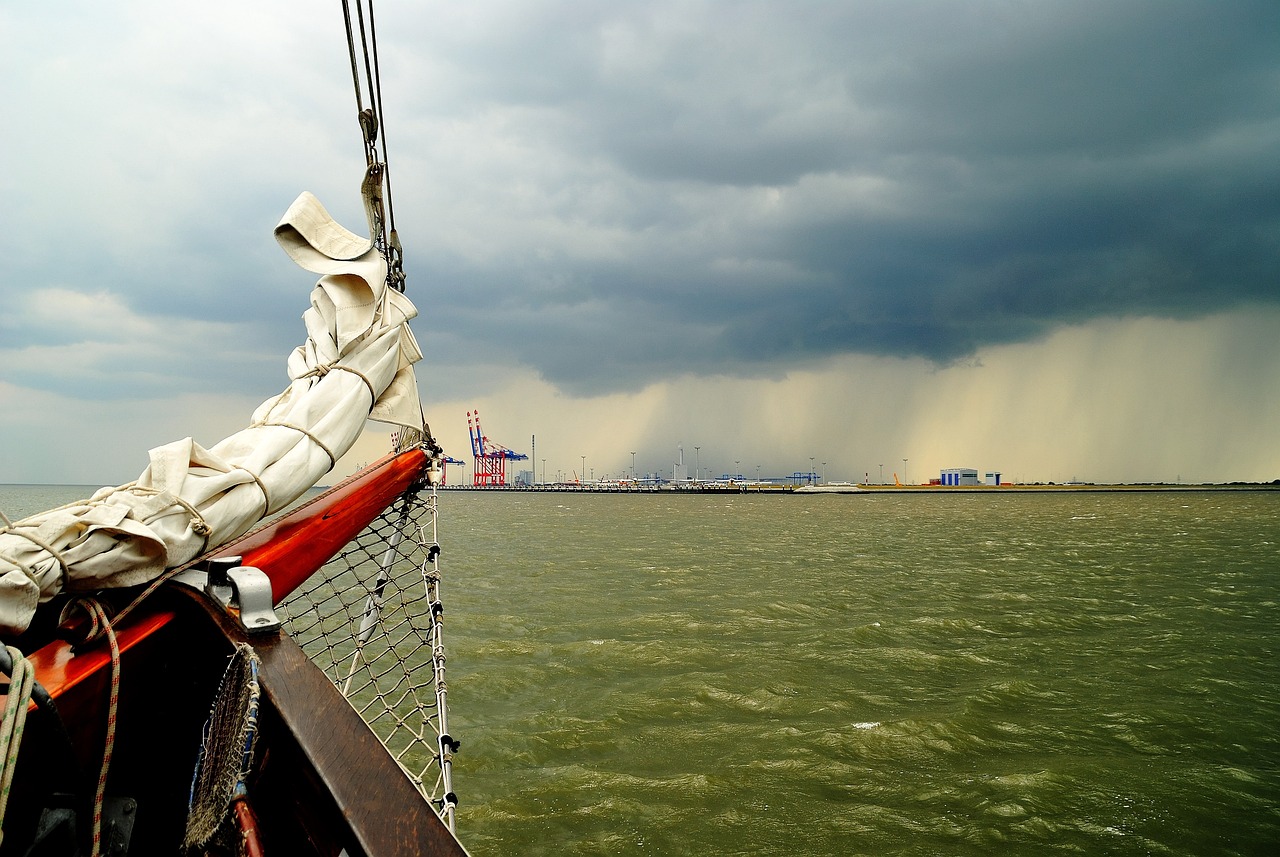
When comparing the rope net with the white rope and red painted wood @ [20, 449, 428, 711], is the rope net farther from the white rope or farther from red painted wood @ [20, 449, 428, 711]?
the white rope

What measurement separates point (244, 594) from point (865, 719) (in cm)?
392

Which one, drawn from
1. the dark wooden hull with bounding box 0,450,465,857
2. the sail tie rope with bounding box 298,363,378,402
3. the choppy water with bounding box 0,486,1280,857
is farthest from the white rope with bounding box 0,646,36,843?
the choppy water with bounding box 0,486,1280,857

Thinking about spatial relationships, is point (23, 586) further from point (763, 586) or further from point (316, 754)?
point (763, 586)

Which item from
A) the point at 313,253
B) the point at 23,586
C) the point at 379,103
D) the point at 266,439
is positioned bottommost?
the point at 23,586

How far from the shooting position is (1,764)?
101cm

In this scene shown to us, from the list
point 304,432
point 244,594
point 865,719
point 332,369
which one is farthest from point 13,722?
point 865,719

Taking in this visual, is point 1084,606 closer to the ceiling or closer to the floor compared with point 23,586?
closer to the floor

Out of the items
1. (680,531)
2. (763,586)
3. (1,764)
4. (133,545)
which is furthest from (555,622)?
(680,531)

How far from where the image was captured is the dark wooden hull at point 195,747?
1100mm

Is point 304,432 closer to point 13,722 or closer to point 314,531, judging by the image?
point 314,531

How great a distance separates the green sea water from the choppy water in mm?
18

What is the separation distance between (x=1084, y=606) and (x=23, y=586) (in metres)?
9.60

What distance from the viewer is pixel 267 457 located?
86.7 inches

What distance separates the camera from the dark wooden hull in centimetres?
110
